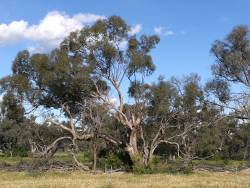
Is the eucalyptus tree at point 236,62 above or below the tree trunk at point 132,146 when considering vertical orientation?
above

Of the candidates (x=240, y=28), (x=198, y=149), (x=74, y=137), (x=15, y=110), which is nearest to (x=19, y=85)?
(x=15, y=110)

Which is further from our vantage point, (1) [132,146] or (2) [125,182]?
(1) [132,146]

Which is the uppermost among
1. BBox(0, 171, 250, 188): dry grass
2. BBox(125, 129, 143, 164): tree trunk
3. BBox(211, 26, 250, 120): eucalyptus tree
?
BBox(211, 26, 250, 120): eucalyptus tree

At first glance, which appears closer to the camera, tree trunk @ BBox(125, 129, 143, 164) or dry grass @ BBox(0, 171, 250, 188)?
dry grass @ BBox(0, 171, 250, 188)

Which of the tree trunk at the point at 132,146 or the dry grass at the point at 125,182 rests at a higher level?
the tree trunk at the point at 132,146

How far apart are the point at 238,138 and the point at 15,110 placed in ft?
171

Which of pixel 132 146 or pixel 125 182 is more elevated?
pixel 132 146

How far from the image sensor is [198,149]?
223 ft

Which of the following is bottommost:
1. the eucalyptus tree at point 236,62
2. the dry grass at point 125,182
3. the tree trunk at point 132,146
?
the dry grass at point 125,182

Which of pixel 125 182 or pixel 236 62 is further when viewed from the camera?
pixel 236 62

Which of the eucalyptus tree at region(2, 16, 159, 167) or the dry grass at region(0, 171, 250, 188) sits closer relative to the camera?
the dry grass at region(0, 171, 250, 188)

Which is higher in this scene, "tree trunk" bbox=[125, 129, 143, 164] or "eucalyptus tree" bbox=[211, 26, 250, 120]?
"eucalyptus tree" bbox=[211, 26, 250, 120]

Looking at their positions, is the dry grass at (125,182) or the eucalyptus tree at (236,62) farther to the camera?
the eucalyptus tree at (236,62)

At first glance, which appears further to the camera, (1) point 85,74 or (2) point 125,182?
(1) point 85,74
